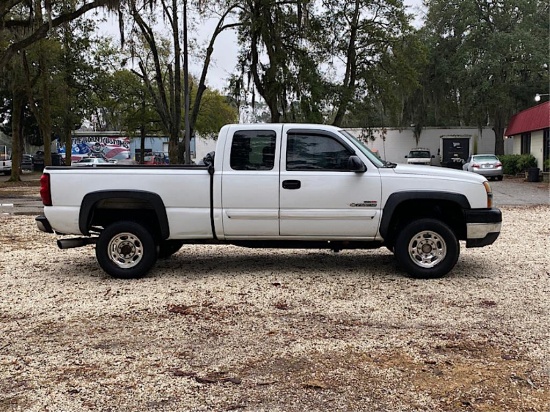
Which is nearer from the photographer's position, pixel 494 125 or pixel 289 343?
pixel 289 343

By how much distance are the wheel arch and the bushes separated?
25890 mm

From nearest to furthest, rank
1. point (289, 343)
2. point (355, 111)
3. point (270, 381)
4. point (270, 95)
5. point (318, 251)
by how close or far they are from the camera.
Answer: point (270, 381) → point (289, 343) → point (318, 251) → point (270, 95) → point (355, 111)

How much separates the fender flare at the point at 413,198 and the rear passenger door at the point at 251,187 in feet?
4.24

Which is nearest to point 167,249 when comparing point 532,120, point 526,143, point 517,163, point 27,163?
point 532,120

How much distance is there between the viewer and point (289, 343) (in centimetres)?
456

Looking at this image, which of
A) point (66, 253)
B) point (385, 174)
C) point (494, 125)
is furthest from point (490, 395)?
point (494, 125)

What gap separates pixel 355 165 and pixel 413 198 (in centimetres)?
78

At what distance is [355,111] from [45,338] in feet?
81.7

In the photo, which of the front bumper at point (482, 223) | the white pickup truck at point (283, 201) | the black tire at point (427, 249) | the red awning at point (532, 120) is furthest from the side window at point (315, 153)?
the red awning at point (532, 120)

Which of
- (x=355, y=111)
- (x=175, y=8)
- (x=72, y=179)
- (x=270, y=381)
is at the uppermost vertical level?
(x=175, y=8)

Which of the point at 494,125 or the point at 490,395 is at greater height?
the point at 494,125

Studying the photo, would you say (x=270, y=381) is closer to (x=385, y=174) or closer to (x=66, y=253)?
(x=385, y=174)

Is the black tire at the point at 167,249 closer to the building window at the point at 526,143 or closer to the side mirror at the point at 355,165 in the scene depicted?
the side mirror at the point at 355,165

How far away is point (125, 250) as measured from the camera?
6.85m
